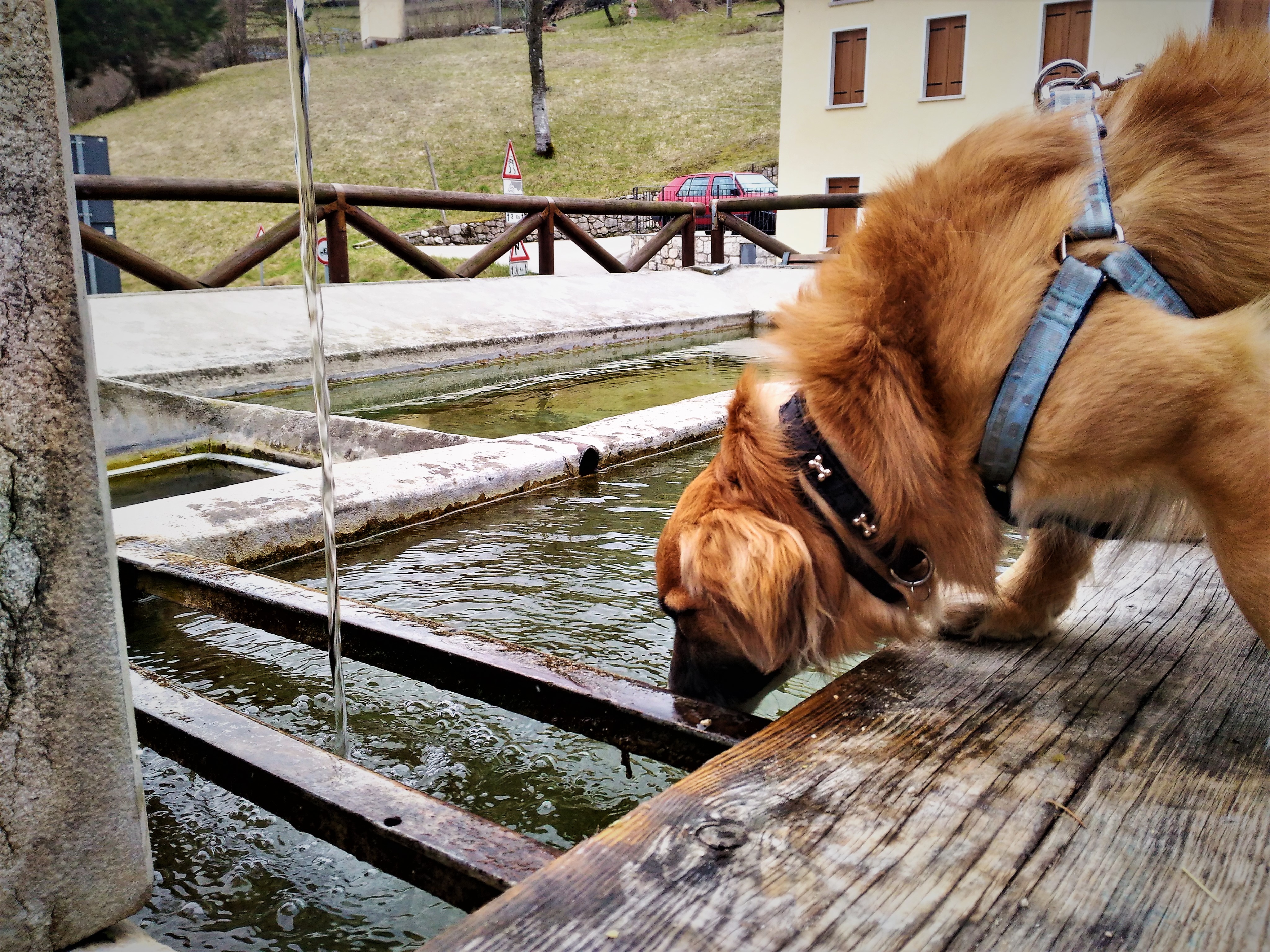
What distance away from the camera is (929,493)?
1675 millimetres

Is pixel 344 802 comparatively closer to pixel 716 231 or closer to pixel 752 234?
pixel 716 231

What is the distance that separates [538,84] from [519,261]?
921 inches

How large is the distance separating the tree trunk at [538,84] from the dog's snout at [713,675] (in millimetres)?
32340

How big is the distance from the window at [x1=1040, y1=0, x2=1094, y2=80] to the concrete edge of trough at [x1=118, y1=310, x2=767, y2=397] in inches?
647

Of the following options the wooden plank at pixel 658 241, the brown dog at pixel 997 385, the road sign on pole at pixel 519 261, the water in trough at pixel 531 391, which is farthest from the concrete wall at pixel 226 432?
the wooden plank at pixel 658 241

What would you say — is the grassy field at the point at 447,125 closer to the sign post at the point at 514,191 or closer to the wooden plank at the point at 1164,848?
the sign post at the point at 514,191

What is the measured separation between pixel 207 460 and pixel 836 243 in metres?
4.02

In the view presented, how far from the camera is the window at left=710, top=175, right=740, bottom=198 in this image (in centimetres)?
2680

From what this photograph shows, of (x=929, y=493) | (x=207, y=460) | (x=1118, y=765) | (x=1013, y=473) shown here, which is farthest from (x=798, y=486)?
(x=207, y=460)

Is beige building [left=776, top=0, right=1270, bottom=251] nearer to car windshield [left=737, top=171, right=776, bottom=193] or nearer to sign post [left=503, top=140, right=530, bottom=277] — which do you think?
car windshield [left=737, top=171, right=776, bottom=193]

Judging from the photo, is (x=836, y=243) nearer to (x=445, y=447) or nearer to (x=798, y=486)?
(x=798, y=486)

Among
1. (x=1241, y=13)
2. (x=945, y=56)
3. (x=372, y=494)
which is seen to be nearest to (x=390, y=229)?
(x=372, y=494)


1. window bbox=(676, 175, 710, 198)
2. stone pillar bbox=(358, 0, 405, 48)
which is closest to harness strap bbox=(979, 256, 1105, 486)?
window bbox=(676, 175, 710, 198)

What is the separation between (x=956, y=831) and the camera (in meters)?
1.33
